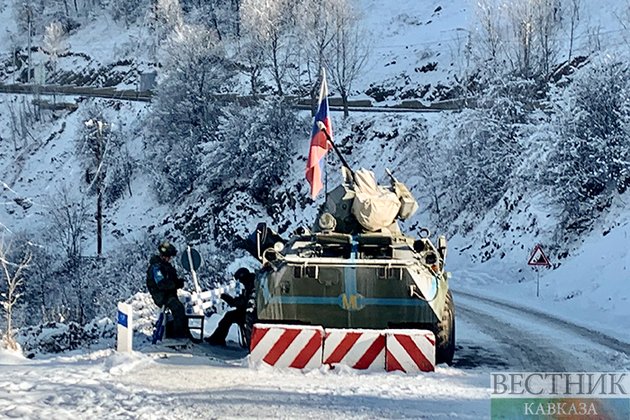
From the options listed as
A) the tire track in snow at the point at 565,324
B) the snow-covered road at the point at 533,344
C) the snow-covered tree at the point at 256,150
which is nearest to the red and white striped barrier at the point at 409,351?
the snow-covered road at the point at 533,344

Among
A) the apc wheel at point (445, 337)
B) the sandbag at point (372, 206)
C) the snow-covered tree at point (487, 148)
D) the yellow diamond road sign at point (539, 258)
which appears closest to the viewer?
the apc wheel at point (445, 337)

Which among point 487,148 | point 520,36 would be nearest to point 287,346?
point 487,148

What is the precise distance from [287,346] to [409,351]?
1.34 metres

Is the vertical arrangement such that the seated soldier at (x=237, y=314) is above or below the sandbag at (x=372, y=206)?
below

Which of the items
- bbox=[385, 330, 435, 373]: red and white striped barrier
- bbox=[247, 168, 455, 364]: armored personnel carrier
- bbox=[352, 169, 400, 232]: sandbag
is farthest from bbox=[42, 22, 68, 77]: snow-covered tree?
bbox=[385, 330, 435, 373]: red and white striped barrier

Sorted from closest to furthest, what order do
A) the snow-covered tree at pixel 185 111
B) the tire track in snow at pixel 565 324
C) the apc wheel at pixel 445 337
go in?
the apc wheel at pixel 445 337 < the tire track in snow at pixel 565 324 < the snow-covered tree at pixel 185 111

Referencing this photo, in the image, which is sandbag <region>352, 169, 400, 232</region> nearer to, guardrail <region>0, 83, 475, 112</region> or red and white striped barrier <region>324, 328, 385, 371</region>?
red and white striped barrier <region>324, 328, 385, 371</region>

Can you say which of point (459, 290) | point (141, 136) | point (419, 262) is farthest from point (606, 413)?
point (141, 136)

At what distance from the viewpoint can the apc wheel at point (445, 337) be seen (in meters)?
8.95

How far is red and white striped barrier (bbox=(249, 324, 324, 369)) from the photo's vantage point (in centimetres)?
827

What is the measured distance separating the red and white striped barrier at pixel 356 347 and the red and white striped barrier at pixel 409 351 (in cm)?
9

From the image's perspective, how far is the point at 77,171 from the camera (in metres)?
51.7

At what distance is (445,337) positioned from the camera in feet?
29.5

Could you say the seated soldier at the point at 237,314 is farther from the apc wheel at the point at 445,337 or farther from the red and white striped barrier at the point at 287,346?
the apc wheel at the point at 445,337
